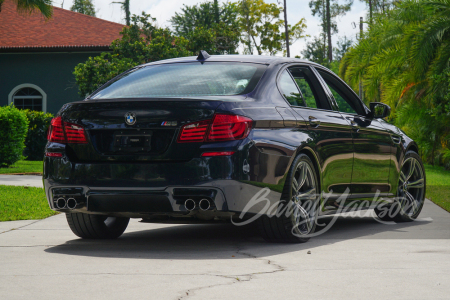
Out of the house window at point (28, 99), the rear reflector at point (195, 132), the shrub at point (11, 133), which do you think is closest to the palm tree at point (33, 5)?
the shrub at point (11, 133)

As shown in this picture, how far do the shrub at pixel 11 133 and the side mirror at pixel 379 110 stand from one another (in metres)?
13.1

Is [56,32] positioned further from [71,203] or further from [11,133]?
[71,203]

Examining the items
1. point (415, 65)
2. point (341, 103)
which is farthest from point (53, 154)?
point (415, 65)

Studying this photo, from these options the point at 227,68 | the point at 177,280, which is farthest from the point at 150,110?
the point at 177,280

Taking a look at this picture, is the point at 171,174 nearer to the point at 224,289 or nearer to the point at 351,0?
the point at 224,289

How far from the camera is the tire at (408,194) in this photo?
25.3ft

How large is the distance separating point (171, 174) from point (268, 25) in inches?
2000

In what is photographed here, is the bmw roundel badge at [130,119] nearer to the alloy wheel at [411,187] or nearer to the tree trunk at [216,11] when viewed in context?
the alloy wheel at [411,187]

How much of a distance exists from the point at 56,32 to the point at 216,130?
26628mm

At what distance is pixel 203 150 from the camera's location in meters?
5.11

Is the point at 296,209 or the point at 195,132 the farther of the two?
the point at 296,209

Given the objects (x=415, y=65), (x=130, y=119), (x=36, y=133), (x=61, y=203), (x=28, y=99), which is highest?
(x=415, y=65)

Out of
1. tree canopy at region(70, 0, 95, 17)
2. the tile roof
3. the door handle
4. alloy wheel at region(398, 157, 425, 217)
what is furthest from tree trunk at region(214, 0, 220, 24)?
the door handle

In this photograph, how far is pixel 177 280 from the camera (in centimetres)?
435
